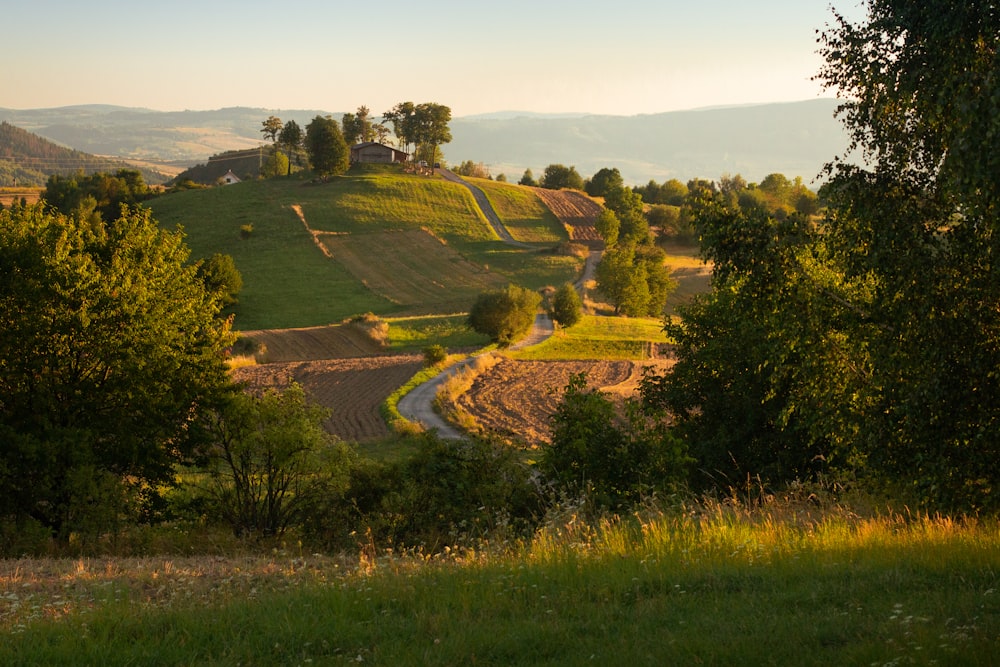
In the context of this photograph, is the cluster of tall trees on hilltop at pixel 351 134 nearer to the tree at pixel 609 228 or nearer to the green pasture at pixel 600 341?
the tree at pixel 609 228

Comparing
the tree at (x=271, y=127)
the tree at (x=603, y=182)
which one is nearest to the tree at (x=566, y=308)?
the tree at (x=603, y=182)

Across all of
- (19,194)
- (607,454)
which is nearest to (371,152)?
(19,194)

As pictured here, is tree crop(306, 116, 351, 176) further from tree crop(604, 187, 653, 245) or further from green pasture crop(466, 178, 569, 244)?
tree crop(604, 187, 653, 245)

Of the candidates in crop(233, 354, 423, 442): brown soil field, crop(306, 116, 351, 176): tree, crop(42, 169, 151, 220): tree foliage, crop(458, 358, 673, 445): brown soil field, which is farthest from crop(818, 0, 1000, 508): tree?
crop(306, 116, 351, 176): tree

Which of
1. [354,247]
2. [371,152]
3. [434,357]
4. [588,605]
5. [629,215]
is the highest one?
[371,152]

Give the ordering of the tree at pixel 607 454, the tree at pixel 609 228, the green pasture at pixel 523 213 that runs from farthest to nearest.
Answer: the green pasture at pixel 523 213 < the tree at pixel 609 228 < the tree at pixel 607 454

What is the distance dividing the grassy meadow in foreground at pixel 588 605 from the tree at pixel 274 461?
27.3 feet

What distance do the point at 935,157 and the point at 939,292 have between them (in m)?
1.62

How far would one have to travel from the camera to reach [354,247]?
99.9 metres

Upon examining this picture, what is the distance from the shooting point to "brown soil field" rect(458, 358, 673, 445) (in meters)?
41.8

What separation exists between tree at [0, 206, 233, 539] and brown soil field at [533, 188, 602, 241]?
98.4m

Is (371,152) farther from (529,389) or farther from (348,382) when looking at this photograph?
(529,389)

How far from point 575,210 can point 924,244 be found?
123489mm

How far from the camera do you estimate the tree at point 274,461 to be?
18.2m
